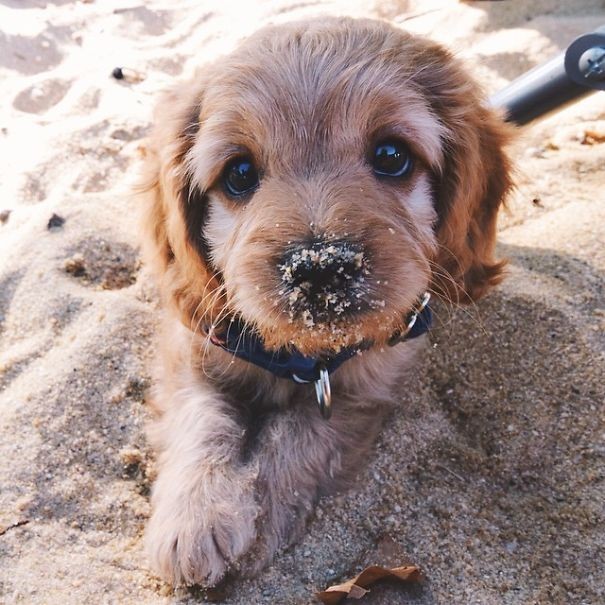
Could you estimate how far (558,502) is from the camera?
1.83m

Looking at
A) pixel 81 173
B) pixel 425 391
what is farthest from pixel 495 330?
pixel 81 173

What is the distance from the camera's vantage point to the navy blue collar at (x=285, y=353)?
1.91m

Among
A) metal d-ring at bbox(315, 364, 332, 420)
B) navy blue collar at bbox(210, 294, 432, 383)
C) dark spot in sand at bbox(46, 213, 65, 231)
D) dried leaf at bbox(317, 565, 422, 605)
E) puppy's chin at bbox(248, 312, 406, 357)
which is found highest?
puppy's chin at bbox(248, 312, 406, 357)

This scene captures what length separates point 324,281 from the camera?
1.45 metres

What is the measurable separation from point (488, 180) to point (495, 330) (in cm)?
53

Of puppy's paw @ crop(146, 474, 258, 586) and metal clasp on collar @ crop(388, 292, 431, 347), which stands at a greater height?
metal clasp on collar @ crop(388, 292, 431, 347)

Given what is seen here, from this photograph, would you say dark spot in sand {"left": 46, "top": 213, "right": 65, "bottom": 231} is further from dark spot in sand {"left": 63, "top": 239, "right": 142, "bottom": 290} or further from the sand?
dark spot in sand {"left": 63, "top": 239, "right": 142, "bottom": 290}

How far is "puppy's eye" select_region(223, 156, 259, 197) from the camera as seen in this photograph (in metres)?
1.80

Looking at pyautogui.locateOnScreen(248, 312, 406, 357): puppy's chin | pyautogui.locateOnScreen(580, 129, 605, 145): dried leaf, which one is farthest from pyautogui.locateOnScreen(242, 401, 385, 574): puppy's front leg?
pyautogui.locateOnScreen(580, 129, 605, 145): dried leaf

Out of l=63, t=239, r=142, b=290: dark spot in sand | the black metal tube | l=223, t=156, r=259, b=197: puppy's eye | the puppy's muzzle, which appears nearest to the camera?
the puppy's muzzle

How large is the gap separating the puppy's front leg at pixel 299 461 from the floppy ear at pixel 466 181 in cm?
52

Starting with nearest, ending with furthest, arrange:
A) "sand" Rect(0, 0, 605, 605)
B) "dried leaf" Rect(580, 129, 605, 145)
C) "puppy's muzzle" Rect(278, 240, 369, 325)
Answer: "puppy's muzzle" Rect(278, 240, 369, 325) < "sand" Rect(0, 0, 605, 605) < "dried leaf" Rect(580, 129, 605, 145)

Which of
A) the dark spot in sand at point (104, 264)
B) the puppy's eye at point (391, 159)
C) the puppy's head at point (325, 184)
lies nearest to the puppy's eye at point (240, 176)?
the puppy's head at point (325, 184)

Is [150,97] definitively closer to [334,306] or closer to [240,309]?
[240,309]
